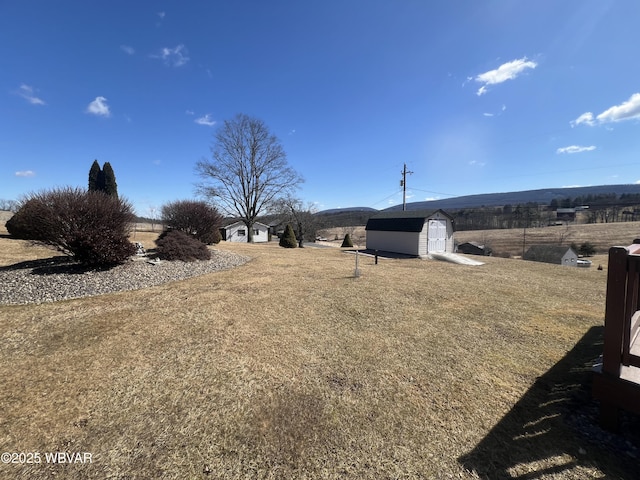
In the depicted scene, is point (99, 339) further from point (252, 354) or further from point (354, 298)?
point (354, 298)

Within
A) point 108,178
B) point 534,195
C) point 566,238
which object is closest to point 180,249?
point 108,178

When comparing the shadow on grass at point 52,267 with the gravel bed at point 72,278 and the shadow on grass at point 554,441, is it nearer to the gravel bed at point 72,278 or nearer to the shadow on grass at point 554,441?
the gravel bed at point 72,278

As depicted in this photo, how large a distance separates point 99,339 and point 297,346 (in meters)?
3.29

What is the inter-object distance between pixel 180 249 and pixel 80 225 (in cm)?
338

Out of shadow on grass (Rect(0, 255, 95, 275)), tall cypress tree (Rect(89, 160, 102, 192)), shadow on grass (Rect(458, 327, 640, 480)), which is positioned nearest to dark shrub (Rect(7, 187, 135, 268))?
shadow on grass (Rect(0, 255, 95, 275))

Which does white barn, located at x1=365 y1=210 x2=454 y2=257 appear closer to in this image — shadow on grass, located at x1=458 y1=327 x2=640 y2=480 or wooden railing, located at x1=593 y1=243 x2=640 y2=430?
shadow on grass, located at x1=458 y1=327 x2=640 y2=480

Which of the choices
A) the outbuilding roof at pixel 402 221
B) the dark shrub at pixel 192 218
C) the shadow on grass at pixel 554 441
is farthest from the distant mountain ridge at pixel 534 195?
the shadow on grass at pixel 554 441

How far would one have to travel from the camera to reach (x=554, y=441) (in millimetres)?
2602

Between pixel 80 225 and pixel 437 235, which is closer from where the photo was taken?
pixel 80 225

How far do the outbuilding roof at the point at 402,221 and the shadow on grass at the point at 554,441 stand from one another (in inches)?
621

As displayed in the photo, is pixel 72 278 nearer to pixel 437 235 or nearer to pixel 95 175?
pixel 437 235

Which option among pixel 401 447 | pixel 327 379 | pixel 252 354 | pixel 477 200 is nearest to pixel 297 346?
pixel 252 354

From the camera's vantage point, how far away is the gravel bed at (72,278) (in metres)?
6.29

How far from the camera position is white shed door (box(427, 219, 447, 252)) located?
1869 centimetres
